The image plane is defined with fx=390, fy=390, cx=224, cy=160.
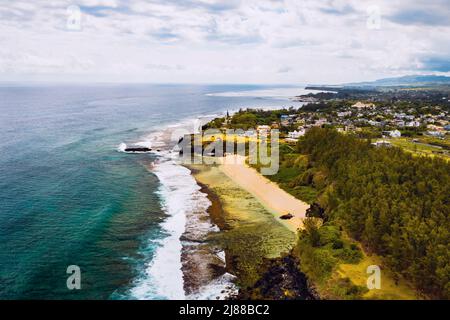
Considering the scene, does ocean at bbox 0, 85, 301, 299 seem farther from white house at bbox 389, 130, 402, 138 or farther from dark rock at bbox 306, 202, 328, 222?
white house at bbox 389, 130, 402, 138

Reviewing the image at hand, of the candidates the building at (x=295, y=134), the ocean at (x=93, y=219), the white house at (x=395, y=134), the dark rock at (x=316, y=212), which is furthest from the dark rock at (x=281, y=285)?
the white house at (x=395, y=134)

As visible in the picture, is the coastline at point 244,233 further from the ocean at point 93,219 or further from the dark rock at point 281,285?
the ocean at point 93,219

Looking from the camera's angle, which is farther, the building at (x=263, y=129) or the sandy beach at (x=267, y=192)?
the building at (x=263, y=129)

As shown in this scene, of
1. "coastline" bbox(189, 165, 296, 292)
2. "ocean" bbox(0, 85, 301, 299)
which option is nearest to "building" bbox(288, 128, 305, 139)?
"ocean" bbox(0, 85, 301, 299)

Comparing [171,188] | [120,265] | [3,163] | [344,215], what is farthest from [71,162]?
[344,215]

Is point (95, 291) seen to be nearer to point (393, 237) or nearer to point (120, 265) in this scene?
point (120, 265)
